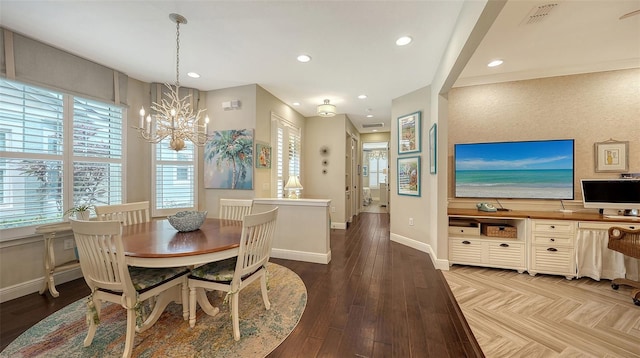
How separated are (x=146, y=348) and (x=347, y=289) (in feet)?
6.08

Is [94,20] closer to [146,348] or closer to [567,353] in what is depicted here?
[146,348]

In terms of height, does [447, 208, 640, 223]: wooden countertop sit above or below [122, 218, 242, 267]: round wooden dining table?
above

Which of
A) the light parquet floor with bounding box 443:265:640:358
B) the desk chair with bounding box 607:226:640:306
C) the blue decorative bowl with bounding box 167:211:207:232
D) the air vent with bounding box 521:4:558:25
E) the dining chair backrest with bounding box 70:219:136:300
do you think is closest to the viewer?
the dining chair backrest with bounding box 70:219:136:300

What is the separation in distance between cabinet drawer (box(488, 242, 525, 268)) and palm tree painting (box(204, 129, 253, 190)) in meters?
3.68

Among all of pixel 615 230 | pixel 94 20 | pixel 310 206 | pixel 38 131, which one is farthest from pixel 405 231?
pixel 38 131

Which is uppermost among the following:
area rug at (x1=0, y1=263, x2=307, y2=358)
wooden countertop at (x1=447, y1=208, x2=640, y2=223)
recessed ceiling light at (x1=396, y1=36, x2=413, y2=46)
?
recessed ceiling light at (x1=396, y1=36, x2=413, y2=46)

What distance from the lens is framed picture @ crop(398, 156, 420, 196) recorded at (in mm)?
3896

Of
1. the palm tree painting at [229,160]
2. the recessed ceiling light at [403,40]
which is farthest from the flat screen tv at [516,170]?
the palm tree painting at [229,160]

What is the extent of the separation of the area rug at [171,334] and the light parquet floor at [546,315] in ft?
5.52

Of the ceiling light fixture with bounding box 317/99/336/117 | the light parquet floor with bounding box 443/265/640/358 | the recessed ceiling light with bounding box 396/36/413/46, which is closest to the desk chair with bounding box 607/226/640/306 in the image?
the light parquet floor with bounding box 443/265/640/358

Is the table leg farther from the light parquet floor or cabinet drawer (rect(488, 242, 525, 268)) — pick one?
cabinet drawer (rect(488, 242, 525, 268))

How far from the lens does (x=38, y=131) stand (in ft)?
8.24

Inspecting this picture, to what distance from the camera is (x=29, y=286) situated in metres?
2.43

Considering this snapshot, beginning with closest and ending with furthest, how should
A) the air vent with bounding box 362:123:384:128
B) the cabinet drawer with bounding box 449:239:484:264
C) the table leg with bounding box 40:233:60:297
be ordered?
the table leg with bounding box 40:233:60:297
the cabinet drawer with bounding box 449:239:484:264
the air vent with bounding box 362:123:384:128
